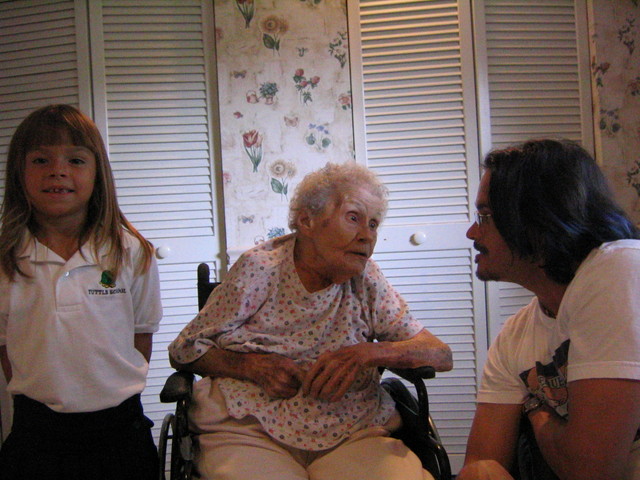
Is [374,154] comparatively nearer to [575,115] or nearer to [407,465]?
[575,115]

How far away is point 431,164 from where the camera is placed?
2486 mm

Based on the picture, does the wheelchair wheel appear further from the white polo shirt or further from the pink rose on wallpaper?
the pink rose on wallpaper

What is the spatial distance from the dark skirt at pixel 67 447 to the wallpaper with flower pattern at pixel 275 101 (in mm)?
1184

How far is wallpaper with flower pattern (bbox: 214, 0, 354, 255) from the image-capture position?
2.42m

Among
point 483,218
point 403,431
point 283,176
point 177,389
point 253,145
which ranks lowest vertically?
point 403,431

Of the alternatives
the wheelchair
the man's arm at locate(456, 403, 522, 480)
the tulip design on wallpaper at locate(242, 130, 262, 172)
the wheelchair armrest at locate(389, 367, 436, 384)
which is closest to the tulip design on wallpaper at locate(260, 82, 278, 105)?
the tulip design on wallpaper at locate(242, 130, 262, 172)

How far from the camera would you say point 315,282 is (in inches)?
59.6

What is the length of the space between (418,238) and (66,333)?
5.20 ft

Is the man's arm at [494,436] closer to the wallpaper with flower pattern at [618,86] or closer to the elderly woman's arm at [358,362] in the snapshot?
the elderly woman's arm at [358,362]

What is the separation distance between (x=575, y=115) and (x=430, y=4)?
2.81 ft

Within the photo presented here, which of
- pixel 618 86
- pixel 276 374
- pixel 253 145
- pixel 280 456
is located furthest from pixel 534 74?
pixel 280 456

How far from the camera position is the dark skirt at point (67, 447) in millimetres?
1261

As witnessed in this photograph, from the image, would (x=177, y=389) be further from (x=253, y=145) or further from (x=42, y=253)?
(x=253, y=145)

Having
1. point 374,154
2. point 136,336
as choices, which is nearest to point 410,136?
point 374,154
